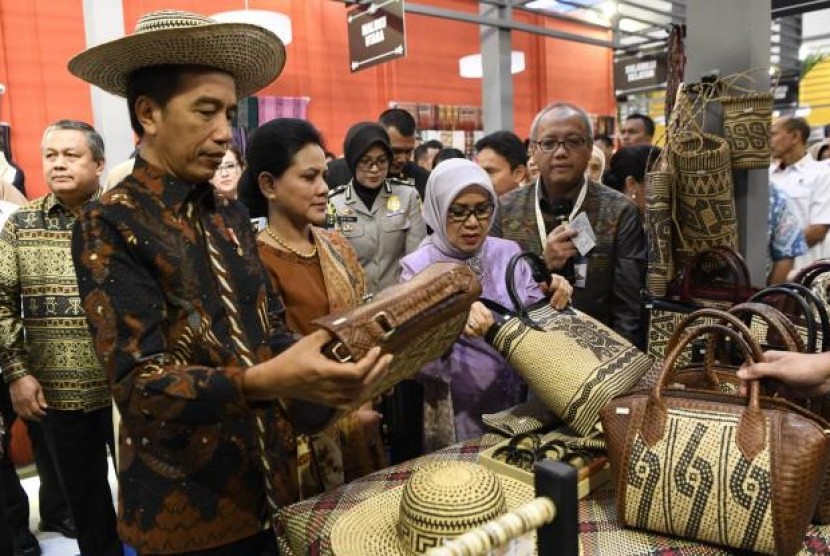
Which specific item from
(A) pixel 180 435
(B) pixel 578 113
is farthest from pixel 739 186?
(A) pixel 180 435

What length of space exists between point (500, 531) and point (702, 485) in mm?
547

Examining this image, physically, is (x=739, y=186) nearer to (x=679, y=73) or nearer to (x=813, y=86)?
(x=679, y=73)

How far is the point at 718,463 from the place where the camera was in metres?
1.12

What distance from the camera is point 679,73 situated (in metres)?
3.06

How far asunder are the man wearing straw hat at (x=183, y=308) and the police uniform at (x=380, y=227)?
81.6 inches

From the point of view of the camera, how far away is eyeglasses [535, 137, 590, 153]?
8.21 ft

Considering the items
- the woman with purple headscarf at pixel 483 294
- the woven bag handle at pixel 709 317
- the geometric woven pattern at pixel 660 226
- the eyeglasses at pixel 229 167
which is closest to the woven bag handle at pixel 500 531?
the woven bag handle at pixel 709 317

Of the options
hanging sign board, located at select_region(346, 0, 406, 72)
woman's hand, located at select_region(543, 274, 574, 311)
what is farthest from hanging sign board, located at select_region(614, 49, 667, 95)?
woman's hand, located at select_region(543, 274, 574, 311)

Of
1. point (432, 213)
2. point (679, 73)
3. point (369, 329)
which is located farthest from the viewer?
point (679, 73)

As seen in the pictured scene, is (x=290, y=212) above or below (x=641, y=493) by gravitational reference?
above

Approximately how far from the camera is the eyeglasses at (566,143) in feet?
8.21

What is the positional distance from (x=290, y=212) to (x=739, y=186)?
170 centimetres

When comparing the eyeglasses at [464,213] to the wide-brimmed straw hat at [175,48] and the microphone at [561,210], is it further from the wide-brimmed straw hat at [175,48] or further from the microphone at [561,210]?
the wide-brimmed straw hat at [175,48]

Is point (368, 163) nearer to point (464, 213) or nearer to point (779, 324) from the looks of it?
point (464, 213)
